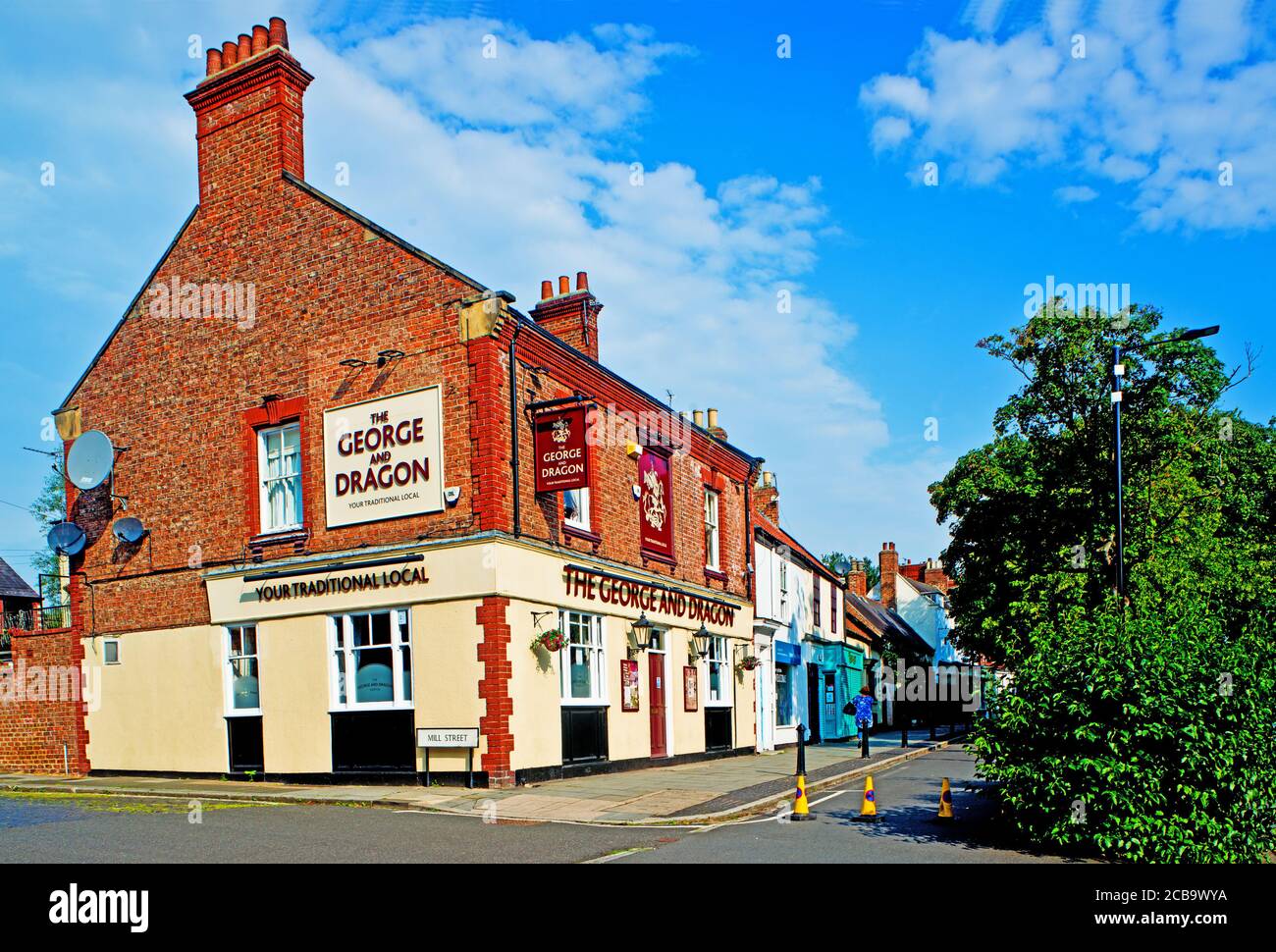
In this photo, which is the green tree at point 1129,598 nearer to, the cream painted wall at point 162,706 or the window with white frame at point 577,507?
the window with white frame at point 577,507

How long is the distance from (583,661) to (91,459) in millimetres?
10534

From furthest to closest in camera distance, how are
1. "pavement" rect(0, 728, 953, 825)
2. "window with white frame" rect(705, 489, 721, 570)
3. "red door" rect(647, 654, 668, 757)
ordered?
"window with white frame" rect(705, 489, 721, 570) → "red door" rect(647, 654, 668, 757) → "pavement" rect(0, 728, 953, 825)

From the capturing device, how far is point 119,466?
71.8 feet

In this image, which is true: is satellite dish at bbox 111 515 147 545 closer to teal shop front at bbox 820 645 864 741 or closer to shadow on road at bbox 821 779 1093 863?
shadow on road at bbox 821 779 1093 863

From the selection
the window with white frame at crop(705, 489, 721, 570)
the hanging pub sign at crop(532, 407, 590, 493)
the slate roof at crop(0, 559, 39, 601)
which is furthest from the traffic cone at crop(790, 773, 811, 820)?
the slate roof at crop(0, 559, 39, 601)

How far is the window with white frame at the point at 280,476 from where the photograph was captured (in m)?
19.7

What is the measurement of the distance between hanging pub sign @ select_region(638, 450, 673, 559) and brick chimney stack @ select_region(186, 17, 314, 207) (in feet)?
29.7

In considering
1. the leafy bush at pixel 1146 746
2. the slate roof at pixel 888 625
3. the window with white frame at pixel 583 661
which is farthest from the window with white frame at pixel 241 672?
the slate roof at pixel 888 625

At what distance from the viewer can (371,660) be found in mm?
18188

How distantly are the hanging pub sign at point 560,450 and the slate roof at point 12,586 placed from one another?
101ft

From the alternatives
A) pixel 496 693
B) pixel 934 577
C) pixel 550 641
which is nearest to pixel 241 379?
pixel 550 641

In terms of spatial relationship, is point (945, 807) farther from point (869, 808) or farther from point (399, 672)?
point (399, 672)

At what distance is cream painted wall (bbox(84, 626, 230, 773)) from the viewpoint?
65.0 ft
